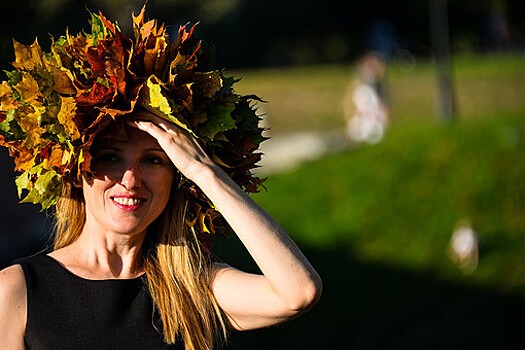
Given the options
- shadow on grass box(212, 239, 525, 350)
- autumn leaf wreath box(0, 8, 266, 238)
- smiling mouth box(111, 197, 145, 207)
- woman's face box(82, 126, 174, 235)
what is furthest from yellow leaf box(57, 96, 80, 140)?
shadow on grass box(212, 239, 525, 350)

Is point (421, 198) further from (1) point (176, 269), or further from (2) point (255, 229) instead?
(2) point (255, 229)

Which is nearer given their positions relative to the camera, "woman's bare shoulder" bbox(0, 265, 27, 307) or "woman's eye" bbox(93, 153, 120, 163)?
"woman's bare shoulder" bbox(0, 265, 27, 307)

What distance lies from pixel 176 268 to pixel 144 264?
12 cm

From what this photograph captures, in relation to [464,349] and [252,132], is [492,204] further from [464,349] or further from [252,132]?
[252,132]

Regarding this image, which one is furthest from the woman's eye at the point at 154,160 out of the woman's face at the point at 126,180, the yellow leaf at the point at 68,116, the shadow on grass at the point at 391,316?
the shadow on grass at the point at 391,316

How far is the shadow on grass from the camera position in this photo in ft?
35.0

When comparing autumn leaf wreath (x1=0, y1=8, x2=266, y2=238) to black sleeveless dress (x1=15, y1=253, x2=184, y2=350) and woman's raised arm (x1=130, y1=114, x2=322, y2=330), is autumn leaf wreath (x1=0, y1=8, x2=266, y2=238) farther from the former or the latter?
black sleeveless dress (x1=15, y1=253, x2=184, y2=350)

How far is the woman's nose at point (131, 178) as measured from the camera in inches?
149

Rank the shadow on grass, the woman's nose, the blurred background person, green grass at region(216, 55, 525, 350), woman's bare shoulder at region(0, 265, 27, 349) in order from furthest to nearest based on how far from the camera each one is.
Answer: the blurred background person → green grass at region(216, 55, 525, 350) → the shadow on grass → the woman's nose → woman's bare shoulder at region(0, 265, 27, 349)

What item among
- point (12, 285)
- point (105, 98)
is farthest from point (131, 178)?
point (12, 285)

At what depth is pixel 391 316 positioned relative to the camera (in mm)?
11242

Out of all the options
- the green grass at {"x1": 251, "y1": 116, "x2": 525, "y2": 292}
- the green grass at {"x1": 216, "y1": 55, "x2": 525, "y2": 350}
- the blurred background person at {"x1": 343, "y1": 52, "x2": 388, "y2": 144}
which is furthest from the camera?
the blurred background person at {"x1": 343, "y1": 52, "x2": 388, "y2": 144}

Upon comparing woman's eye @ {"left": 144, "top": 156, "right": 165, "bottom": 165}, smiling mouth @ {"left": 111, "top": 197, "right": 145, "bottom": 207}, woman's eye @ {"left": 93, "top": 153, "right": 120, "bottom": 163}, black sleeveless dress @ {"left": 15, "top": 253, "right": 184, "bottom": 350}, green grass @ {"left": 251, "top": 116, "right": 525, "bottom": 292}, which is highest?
woman's eye @ {"left": 93, "top": 153, "right": 120, "bottom": 163}

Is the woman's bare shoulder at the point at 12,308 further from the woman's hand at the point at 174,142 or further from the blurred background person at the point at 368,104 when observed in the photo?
the blurred background person at the point at 368,104
